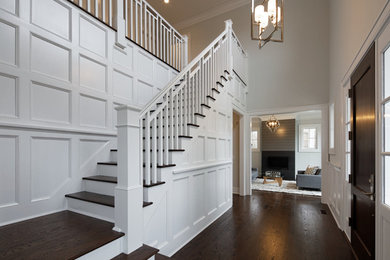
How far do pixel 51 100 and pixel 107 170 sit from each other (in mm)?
1021

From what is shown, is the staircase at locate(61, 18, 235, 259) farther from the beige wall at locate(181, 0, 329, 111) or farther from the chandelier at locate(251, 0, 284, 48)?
the beige wall at locate(181, 0, 329, 111)

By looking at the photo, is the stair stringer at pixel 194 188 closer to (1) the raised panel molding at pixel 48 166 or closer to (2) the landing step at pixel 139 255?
(2) the landing step at pixel 139 255

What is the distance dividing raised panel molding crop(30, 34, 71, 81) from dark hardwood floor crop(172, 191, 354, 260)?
251 centimetres

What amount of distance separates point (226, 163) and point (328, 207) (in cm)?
250

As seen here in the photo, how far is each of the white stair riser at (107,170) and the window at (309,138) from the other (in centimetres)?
920

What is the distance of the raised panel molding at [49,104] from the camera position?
82.3 inches

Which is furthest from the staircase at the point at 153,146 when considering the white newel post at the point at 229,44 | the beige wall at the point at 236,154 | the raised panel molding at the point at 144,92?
the beige wall at the point at 236,154

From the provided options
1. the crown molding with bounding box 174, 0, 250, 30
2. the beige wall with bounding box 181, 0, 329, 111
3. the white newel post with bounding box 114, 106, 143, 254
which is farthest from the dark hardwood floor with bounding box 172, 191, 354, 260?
the crown molding with bounding box 174, 0, 250, 30

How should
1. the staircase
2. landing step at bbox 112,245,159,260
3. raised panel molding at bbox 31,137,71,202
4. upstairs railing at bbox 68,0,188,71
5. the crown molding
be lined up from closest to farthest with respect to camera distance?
landing step at bbox 112,245,159,260 < the staircase < raised panel molding at bbox 31,137,71,202 < upstairs railing at bbox 68,0,188,71 < the crown molding

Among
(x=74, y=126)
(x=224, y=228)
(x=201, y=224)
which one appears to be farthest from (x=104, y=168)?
(x=224, y=228)

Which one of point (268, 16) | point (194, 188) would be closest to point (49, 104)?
point (194, 188)

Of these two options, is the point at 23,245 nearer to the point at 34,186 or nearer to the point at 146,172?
the point at 34,186

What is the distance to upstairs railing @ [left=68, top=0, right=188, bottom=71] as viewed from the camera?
3182 millimetres

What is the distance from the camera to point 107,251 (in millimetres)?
1591
